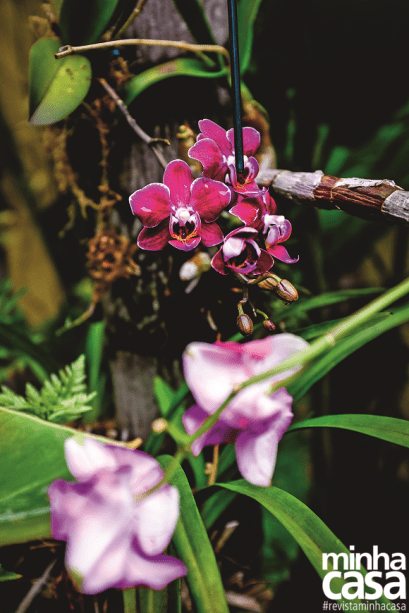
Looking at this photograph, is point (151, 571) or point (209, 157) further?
point (209, 157)

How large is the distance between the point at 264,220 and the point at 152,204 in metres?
0.13

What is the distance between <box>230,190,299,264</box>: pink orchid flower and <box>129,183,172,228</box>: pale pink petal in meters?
0.08

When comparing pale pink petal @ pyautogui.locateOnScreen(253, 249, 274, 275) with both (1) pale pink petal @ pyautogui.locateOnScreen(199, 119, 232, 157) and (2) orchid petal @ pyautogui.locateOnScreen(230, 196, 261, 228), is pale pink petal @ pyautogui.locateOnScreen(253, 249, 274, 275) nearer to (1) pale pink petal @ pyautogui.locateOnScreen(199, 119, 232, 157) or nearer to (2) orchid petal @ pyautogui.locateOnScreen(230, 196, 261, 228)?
(2) orchid petal @ pyautogui.locateOnScreen(230, 196, 261, 228)

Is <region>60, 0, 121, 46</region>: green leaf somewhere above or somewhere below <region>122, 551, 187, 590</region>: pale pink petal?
above

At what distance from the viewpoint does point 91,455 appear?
33 cm

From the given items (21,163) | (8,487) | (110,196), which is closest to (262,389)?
(8,487)

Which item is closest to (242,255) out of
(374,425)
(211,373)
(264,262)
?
(264,262)

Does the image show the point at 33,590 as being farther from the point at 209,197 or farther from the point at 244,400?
the point at 209,197

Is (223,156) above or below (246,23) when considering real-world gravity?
below

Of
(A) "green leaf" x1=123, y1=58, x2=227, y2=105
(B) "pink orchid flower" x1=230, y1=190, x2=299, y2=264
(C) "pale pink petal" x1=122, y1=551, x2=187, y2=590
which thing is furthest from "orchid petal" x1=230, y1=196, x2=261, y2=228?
(C) "pale pink petal" x1=122, y1=551, x2=187, y2=590

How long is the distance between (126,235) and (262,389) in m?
0.38

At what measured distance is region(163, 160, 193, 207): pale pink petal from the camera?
0.38m

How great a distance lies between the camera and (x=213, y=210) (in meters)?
0.39

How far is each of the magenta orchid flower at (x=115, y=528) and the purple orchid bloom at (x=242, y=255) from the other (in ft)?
0.73
